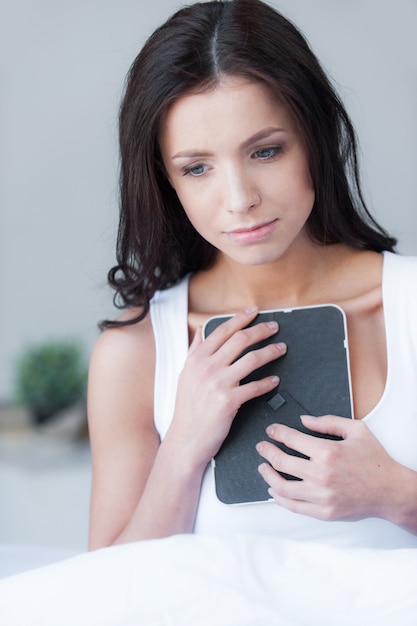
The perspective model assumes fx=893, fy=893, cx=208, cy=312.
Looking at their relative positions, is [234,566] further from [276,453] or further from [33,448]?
[33,448]

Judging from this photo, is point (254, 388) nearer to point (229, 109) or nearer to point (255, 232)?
point (255, 232)

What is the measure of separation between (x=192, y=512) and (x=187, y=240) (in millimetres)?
459

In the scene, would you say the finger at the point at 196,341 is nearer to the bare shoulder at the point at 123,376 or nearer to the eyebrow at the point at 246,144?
the bare shoulder at the point at 123,376

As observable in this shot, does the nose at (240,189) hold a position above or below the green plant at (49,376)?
above

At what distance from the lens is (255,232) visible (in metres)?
1.24

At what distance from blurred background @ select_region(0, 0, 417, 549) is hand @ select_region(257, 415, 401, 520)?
253 centimetres

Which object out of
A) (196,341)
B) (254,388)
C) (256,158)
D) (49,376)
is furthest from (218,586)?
(49,376)

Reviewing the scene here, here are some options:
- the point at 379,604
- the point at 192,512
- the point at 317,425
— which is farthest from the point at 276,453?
the point at 379,604

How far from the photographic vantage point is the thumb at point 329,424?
48.4 inches

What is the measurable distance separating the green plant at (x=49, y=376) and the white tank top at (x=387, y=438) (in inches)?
104

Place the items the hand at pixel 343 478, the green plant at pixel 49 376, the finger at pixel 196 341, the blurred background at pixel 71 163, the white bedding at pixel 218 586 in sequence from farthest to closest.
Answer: the green plant at pixel 49 376 → the blurred background at pixel 71 163 → the finger at pixel 196 341 → the hand at pixel 343 478 → the white bedding at pixel 218 586

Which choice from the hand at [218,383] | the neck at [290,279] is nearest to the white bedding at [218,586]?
the hand at [218,383]

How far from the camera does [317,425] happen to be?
4.14 feet

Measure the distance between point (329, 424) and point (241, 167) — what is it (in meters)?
0.38
